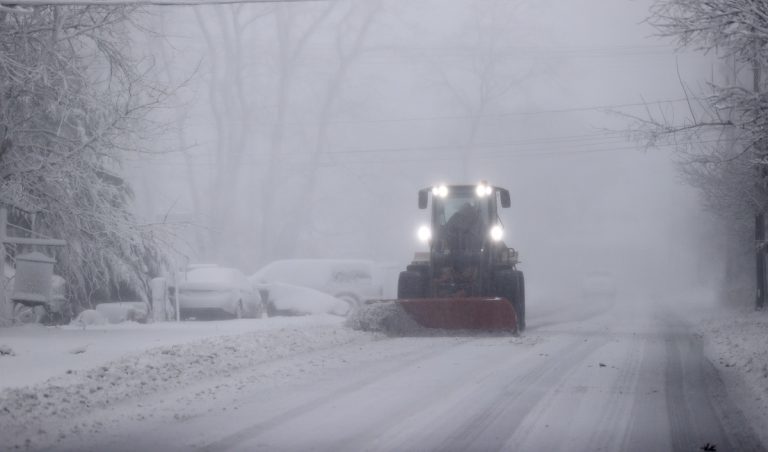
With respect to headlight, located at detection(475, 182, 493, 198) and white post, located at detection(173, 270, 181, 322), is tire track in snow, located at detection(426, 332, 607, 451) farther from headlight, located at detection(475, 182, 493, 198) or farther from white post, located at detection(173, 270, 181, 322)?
white post, located at detection(173, 270, 181, 322)

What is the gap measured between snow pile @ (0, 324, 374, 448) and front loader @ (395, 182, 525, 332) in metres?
3.71

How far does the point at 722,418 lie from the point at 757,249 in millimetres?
19422

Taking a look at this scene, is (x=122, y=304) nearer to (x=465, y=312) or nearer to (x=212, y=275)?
(x=212, y=275)

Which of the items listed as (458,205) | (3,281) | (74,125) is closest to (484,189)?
(458,205)

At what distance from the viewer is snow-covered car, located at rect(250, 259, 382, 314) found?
104ft

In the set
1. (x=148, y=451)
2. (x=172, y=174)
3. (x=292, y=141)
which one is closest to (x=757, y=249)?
(x=148, y=451)

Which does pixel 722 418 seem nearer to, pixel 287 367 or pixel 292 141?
pixel 287 367

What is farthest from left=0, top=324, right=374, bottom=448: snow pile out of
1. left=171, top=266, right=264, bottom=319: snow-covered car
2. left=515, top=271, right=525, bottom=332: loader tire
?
left=171, top=266, right=264, bottom=319: snow-covered car

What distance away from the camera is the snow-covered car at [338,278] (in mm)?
31734

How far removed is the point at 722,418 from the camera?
9.45m

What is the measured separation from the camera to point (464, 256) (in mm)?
20859

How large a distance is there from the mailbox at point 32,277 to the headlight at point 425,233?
703 centimetres

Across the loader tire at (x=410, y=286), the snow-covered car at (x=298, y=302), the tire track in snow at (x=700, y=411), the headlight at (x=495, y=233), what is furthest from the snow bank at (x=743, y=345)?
the snow-covered car at (x=298, y=302)

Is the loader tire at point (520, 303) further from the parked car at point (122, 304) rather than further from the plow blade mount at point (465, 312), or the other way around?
the parked car at point (122, 304)
